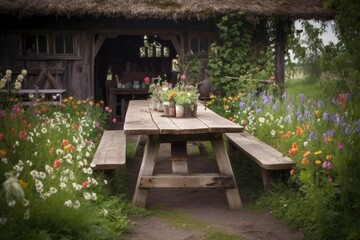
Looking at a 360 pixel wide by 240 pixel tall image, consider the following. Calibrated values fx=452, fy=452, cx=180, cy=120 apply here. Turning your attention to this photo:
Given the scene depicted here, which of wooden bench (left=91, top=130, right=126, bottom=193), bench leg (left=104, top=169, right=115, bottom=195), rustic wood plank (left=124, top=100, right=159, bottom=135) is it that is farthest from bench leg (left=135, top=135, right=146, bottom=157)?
bench leg (left=104, top=169, right=115, bottom=195)

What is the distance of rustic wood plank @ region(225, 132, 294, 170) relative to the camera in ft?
14.5

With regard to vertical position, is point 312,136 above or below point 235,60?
below

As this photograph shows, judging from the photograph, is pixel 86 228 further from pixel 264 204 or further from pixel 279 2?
pixel 279 2

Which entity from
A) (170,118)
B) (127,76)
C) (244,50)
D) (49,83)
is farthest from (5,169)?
(127,76)

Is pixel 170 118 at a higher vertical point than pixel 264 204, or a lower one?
higher

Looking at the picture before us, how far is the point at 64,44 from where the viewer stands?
10.2 metres

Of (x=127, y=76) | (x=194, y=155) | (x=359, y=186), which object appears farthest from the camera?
(x=127, y=76)

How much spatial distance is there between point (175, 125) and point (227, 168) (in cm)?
73

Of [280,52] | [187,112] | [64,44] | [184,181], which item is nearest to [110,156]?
[184,181]

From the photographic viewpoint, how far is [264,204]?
464cm

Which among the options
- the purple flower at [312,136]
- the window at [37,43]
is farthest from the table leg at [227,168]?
the window at [37,43]

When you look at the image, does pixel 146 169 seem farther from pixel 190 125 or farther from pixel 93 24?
pixel 93 24

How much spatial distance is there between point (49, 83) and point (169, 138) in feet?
20.2

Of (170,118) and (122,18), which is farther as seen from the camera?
(122,18)
